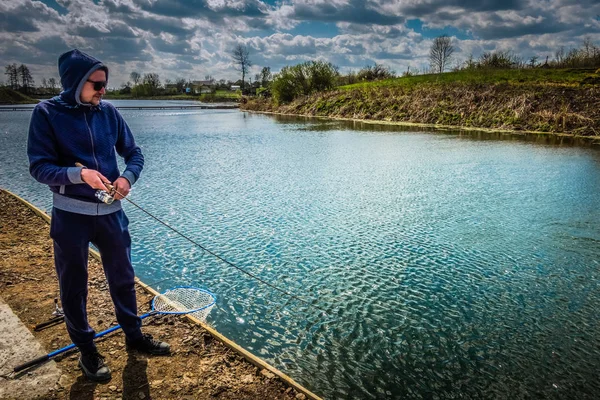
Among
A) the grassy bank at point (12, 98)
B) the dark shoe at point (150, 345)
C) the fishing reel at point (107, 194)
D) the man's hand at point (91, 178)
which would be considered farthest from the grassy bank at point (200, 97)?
the man's hand at point (91, 178)

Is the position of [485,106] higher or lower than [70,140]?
higher

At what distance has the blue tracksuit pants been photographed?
294cm

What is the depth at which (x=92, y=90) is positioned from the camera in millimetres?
2963

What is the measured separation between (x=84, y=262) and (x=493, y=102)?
30.3 metres

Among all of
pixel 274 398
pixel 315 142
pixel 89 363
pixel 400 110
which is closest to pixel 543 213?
pixel 274 398

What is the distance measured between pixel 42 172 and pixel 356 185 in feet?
29.9

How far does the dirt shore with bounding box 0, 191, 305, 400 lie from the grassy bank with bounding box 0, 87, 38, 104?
9827 cm

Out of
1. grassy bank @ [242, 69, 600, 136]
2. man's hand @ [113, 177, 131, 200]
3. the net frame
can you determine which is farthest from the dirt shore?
grassy bank @ [242, 69, 600, 136]

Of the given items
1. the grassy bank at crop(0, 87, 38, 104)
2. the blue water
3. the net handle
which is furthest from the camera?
the grassy bank at crop(0, 87, 38, 104)

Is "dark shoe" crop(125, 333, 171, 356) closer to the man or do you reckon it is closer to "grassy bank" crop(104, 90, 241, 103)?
the man

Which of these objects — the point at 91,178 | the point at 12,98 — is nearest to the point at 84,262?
the point at 91,178

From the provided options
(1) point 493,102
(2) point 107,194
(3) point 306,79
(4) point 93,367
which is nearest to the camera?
(2) point 107,194

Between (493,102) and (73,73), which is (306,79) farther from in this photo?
(73,73)

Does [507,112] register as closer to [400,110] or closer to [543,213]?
[400,110]
